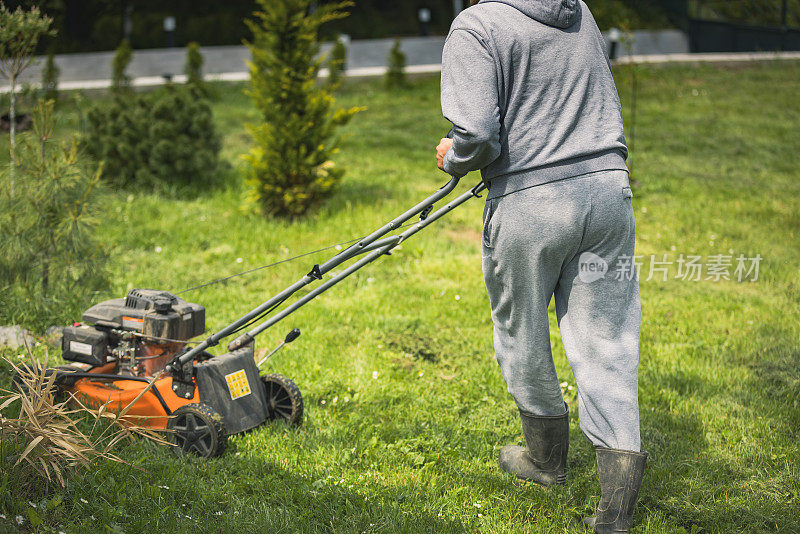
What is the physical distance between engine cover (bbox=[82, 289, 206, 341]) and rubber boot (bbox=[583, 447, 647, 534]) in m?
2.03

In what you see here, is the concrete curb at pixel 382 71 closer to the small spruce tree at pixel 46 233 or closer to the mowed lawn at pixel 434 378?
the mowed lawn at pixel 434 378

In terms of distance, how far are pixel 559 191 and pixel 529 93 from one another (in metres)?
0.38

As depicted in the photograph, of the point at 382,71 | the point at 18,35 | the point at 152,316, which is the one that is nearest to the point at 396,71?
the point at 382,71

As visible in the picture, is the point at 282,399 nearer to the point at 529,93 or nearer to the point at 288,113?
the point at 529,93

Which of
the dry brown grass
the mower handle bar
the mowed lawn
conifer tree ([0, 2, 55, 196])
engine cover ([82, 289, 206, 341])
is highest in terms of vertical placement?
conifer tree ([0, 2, 55, 196])

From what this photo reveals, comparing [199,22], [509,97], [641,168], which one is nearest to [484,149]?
[509,97]

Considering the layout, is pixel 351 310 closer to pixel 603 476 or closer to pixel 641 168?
pixel 603 476

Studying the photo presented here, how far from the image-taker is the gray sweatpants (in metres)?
2.88

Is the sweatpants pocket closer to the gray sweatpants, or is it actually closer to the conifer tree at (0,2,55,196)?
the gray sweatpants

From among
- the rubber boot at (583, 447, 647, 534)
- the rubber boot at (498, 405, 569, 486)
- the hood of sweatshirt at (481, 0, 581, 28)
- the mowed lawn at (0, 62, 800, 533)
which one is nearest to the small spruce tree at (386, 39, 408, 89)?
the mowed lawn at (0, 62, 800, 533)

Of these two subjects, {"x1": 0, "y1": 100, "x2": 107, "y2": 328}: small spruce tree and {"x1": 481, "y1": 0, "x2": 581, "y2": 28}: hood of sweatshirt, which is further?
{"x1": 0, "y1": 100, "x2": 107, "y2": 328}: small spruce tree

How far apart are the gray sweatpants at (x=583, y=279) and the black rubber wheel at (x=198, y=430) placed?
144cm

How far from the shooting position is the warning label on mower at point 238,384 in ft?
12.3

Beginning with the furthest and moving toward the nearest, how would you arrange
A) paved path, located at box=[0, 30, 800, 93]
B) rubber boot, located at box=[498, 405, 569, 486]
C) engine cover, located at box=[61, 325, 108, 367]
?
paved path, located at box=[0, 30, 800, 93] → engine cover, located at box=[61, 325, 108, 367] → rubber boot, located at box=[498, 405, 569, 486]
